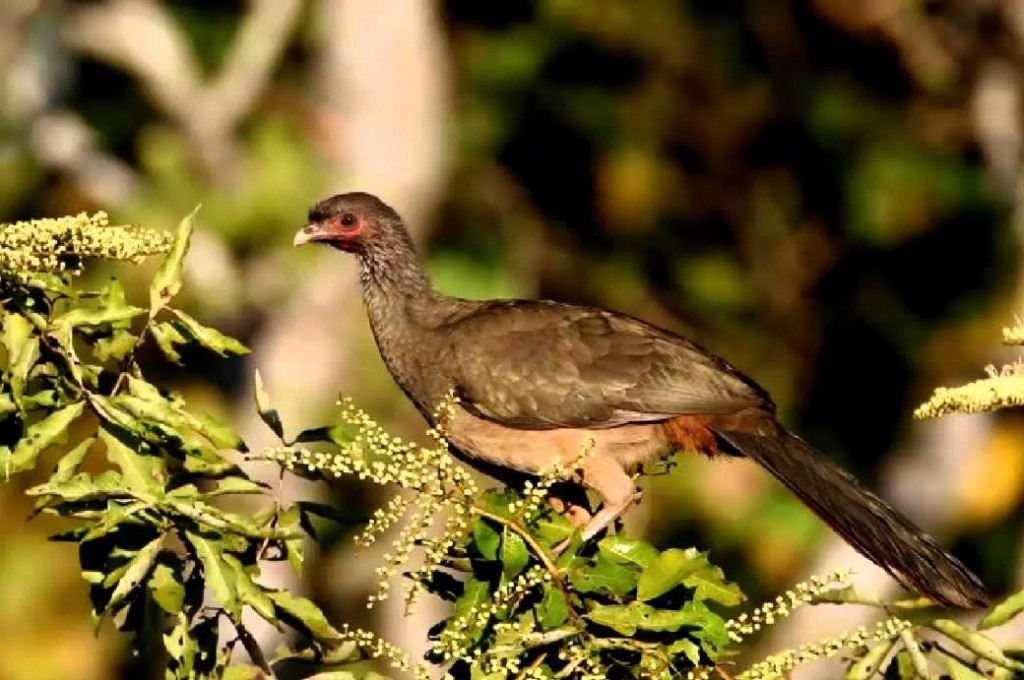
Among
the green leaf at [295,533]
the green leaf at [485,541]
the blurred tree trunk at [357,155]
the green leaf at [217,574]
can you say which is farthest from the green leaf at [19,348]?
the blurred tree trunk at [357,155]

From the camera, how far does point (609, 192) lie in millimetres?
17406

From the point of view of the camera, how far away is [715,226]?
17.6 meters

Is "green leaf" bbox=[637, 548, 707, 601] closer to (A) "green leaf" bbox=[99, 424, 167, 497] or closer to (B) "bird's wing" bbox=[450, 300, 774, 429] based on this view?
(A) "green leaf" bbox=[99, 424, 167, 497]

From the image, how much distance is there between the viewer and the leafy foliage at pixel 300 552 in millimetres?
4348

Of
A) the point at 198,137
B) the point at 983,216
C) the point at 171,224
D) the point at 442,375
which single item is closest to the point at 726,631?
the point at 442,375

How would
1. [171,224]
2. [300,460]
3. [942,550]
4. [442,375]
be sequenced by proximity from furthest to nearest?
[171,224], [442,375], [942,550], [300,460]

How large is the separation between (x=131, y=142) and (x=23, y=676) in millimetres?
4951

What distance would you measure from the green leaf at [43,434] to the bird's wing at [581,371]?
222 cm

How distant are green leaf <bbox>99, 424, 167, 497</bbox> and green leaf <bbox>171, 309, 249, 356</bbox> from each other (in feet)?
0.86

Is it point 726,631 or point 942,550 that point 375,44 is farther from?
point 726,631

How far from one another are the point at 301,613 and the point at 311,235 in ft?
8.88

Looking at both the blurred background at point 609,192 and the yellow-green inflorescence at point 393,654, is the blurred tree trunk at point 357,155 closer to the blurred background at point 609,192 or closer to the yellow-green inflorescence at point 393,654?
the blurred background at point 609,192

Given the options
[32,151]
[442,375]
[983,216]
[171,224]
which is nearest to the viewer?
[442,375]

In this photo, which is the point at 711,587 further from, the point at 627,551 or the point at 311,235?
the point at 311,235
